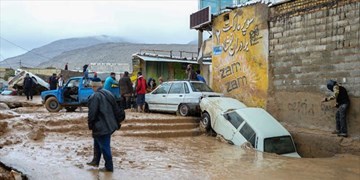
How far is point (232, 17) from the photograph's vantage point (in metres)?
14.5

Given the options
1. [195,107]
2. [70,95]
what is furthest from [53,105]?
[195,107]

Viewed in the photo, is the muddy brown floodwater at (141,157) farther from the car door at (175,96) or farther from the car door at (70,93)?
the car door at (70,93)

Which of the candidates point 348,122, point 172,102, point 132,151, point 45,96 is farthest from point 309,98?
point 45,96

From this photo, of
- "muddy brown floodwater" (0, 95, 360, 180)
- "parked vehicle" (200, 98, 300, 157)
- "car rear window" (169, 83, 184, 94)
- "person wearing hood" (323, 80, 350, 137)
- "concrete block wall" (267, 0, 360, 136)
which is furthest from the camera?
"car rear window" (169, 83, 184, 94)

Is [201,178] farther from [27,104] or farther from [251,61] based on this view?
[27,104]

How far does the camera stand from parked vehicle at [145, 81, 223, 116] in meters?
12.2

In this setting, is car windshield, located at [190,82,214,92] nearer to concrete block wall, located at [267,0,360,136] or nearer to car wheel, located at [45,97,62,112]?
concrete block wall, located at [267,0,360,136]

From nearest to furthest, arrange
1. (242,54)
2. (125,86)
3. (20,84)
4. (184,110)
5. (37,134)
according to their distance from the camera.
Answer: (37,134), (184,110), (125,86), (242,54), (20,84)

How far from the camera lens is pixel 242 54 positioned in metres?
13.8

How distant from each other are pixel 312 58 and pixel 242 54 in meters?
3.41

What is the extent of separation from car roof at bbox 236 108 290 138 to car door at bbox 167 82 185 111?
3.04 metres

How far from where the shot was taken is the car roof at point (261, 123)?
9.04 meters

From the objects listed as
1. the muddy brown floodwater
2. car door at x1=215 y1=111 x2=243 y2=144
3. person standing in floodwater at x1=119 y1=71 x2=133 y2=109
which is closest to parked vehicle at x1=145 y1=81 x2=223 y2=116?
person standing in floodwater at x1=119 y1=71 x2=133 y2=109

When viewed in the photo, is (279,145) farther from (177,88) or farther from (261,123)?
(177,88)
